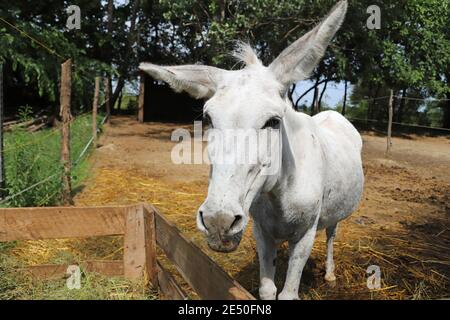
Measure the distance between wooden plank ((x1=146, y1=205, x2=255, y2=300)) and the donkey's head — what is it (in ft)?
0.53

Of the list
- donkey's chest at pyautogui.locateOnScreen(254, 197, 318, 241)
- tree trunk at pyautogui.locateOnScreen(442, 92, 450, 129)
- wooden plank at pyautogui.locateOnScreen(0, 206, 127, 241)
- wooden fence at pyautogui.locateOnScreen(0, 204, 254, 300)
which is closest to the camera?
donkey's chest at pyautogui.locateOnScreen(254, 197, 318, 241)

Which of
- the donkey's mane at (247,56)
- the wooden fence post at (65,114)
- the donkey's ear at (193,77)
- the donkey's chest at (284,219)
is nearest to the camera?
the donkey's ear at (193,77)

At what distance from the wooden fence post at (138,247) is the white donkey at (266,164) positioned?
0.82 metres

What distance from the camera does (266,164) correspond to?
1.86 metres

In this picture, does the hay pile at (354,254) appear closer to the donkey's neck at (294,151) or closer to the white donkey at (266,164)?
the white donkey at (266,164)

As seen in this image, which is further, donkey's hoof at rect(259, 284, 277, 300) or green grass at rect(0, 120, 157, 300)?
green grass at rect(0, 120, 157, 300)

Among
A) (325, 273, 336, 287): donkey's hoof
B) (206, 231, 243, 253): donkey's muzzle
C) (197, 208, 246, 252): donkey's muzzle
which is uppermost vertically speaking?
(197, 208, 246, 252): donkey's muzzle

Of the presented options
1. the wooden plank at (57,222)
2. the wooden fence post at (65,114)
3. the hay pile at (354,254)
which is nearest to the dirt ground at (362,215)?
the hay pile at (354,254)

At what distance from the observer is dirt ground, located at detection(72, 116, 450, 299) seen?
142 inches

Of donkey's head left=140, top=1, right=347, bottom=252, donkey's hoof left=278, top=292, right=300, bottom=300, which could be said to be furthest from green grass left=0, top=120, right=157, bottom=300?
donkey's head left=140, top=1, right=347, bottom=252

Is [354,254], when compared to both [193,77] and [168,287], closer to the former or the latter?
[168,287]

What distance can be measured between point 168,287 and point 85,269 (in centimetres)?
99

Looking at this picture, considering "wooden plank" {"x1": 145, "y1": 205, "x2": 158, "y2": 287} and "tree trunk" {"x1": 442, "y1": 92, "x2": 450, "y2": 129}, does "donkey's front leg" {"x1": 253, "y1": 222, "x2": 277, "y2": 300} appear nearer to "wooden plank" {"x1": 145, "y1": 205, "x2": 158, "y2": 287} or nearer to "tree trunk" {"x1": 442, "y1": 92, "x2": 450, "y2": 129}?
"wooden plank" {"x1": 145, "y1": 205, "x2": 158, "y2": 287}

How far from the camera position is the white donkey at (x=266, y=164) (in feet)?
5.37
